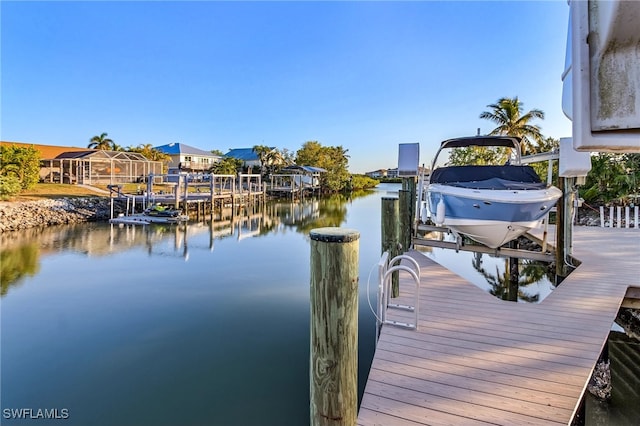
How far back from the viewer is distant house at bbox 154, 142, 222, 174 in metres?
37.0

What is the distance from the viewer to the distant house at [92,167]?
972 inches

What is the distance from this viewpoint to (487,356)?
9.57ft

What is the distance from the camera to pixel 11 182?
16.7 m

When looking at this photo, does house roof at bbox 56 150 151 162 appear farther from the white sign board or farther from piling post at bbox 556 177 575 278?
piling post at bbox 556 177 575 278

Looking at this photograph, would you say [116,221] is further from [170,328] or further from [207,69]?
[207,69]

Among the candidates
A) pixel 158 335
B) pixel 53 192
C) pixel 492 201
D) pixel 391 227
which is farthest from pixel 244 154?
pixel 391 227

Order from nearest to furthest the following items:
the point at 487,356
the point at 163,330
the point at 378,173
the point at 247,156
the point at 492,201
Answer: the point at 487,356, the point at 492,201, the point at 163,330, the point at 247,156, the point at 378,173

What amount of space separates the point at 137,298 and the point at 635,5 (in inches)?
325

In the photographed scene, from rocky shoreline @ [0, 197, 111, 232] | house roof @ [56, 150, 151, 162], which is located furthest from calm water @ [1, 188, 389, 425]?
house roof @ [56, 150, 151, 162]

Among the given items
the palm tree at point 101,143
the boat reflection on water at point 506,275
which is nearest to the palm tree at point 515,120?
the boat reflection on water at point 506,275

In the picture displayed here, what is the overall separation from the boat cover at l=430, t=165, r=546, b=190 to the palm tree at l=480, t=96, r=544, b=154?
16.6 m

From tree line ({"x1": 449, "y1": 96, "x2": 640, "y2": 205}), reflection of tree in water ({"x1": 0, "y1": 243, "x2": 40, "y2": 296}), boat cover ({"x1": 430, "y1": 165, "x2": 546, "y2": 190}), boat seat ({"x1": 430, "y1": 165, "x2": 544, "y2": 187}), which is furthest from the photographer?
tree line ({"x1": 449, "y1": 96, "x2": 640, "y2": 205})

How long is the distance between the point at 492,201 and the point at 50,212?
63.5 feet

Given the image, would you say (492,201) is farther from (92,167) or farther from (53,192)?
(92,167)
